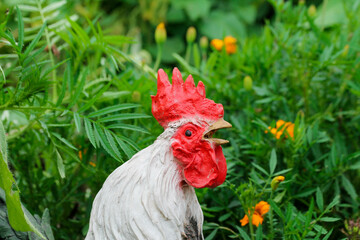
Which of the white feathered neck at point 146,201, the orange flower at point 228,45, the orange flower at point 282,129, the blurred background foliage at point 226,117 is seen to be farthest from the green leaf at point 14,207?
the orange flower at point 228,45

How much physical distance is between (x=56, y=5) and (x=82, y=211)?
85 centimetres

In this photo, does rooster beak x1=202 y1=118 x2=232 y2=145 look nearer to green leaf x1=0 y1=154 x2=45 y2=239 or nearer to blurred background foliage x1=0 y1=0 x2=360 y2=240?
blurred background foliage x1=0 y1=0 x2=360 y2=240

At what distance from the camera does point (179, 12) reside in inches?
177

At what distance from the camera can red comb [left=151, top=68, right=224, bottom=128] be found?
1.17 m

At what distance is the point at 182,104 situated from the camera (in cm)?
117

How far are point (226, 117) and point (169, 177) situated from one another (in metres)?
0.90

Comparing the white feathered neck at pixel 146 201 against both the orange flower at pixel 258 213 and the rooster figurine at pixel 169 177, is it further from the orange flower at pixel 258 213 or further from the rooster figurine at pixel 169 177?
the orange flower at pixel 258 213

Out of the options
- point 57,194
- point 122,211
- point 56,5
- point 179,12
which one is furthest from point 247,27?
point 122,211

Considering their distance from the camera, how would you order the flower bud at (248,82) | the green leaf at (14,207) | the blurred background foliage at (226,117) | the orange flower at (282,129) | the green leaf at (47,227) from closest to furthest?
the green leaf at (14,207) < the green leaf at (47,227) < the blurred background foliage at (226,117) < the orange flower at (282,129) < the flower bud at (248,82)

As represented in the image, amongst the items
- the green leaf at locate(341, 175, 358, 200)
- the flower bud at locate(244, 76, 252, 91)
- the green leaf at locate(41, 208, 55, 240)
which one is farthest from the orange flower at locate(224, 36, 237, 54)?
the green leaf at locate(41, 208, 55, 240)

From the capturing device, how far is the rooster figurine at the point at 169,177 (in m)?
1.10

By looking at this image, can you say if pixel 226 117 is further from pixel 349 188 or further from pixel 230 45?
pixel 349 188

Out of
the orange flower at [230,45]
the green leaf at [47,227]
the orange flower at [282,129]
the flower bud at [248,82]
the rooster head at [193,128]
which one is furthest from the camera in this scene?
the orange flower at [230,45]

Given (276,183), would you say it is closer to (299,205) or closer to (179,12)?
(299,205)
